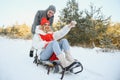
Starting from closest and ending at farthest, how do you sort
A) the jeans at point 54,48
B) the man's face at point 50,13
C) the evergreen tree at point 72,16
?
the jeans at point 54,48
the man's face at point 50,13
the evergreen tree at point 72,16

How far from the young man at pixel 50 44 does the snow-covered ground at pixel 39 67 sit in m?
0.11

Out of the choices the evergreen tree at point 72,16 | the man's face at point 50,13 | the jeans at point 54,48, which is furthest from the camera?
the evergreen tree at point 72,16

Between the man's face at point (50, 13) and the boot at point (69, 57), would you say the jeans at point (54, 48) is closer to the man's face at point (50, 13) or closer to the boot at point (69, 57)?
the boot at point (69, 57)

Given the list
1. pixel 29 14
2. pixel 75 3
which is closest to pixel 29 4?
pixel 29 14

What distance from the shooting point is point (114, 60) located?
2049 mm

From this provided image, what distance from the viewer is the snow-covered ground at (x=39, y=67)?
5.20 ft

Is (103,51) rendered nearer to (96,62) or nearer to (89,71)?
(96,62)

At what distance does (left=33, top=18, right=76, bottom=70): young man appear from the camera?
1525 millimetres

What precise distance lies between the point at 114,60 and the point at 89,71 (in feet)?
1.13

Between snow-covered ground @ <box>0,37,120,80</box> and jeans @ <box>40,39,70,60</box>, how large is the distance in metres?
0.10

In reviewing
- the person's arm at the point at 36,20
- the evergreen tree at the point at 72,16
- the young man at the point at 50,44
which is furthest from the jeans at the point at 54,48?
the evergreen tree at the point at 72,16

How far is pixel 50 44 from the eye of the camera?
1566 mm

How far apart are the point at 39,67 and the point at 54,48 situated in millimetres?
214

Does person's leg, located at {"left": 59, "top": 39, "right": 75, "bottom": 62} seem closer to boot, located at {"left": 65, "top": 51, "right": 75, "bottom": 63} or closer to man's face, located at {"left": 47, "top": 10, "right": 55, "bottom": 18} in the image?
boot, located at {"left": 65, "top": 51, "right": 75, "bottom": 63}
